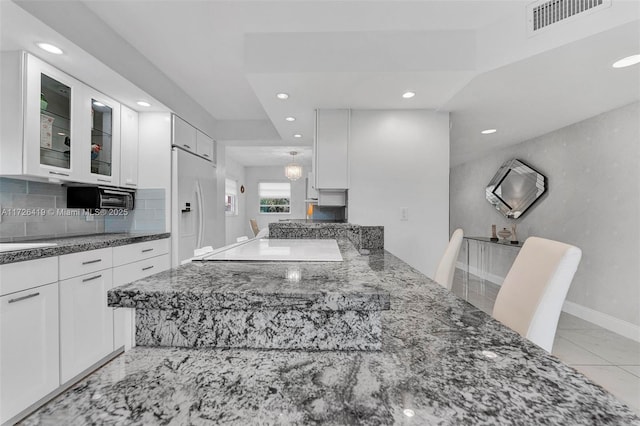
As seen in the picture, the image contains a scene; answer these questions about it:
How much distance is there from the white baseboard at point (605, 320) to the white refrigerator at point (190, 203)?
14.2ft

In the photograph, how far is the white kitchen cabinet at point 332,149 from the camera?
9.45ft

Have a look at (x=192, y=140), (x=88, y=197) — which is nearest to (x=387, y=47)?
(x=192, y=140)

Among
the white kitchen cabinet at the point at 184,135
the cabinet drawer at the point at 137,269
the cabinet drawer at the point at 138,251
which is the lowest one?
the cabinet drawer at the point at 137,269

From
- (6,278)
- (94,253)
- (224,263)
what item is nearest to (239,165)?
(94,253)

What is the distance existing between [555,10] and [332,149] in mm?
1842

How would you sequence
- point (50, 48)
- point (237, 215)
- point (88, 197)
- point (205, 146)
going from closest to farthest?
point (50, 48), point (88, 197), point (205, 146), point (237, 215)

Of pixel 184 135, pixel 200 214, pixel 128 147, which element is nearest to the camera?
pixel 128 147

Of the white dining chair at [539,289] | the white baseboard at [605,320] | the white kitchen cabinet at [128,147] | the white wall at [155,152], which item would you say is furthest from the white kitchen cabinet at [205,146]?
the white baseboard at [605,320]

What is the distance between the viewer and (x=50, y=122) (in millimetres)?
1932

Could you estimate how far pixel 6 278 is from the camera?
4.66 ft

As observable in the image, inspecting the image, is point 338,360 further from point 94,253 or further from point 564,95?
point 564,95

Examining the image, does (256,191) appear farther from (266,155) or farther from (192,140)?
(192,140)

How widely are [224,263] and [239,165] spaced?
7422 mm

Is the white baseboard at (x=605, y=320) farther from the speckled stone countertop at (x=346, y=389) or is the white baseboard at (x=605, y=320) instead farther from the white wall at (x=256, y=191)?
the white wall at (x=256, y=191)
